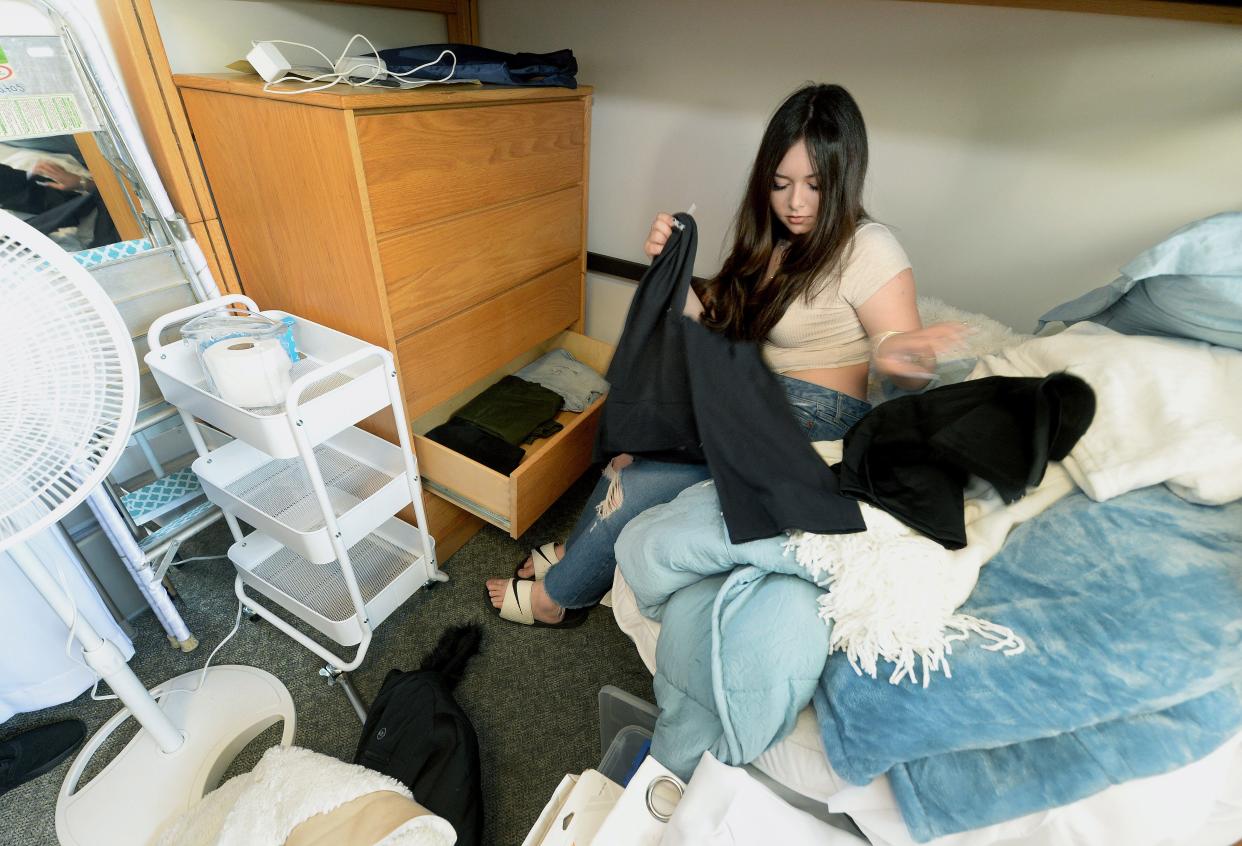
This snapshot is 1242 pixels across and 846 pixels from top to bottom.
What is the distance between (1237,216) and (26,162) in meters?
2.19

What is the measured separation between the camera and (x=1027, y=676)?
28.5 inches

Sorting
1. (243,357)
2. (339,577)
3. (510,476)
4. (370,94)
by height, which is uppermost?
(370,94)

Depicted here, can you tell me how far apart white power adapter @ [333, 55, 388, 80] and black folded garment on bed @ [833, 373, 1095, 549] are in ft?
4.02

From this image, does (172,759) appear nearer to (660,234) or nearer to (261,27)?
(660,234)

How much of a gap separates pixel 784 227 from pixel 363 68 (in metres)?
0.97

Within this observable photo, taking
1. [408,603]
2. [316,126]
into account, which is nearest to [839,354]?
[316,126]

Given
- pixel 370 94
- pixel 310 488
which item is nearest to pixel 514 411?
pixel 310 488

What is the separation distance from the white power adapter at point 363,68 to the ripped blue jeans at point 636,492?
100 centimetres

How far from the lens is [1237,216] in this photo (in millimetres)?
953

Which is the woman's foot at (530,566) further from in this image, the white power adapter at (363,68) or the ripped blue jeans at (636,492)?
the white power adapter at (363,68)

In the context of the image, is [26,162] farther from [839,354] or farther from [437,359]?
[839,354]

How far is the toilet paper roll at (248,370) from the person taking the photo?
1045 mm

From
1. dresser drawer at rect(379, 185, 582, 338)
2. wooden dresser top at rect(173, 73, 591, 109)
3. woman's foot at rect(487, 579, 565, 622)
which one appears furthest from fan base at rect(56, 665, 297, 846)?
wooden dresser top at rect(173, 73, 591, 109)

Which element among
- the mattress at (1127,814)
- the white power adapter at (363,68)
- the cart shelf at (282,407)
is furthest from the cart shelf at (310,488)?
the mattress at (1127,814)
